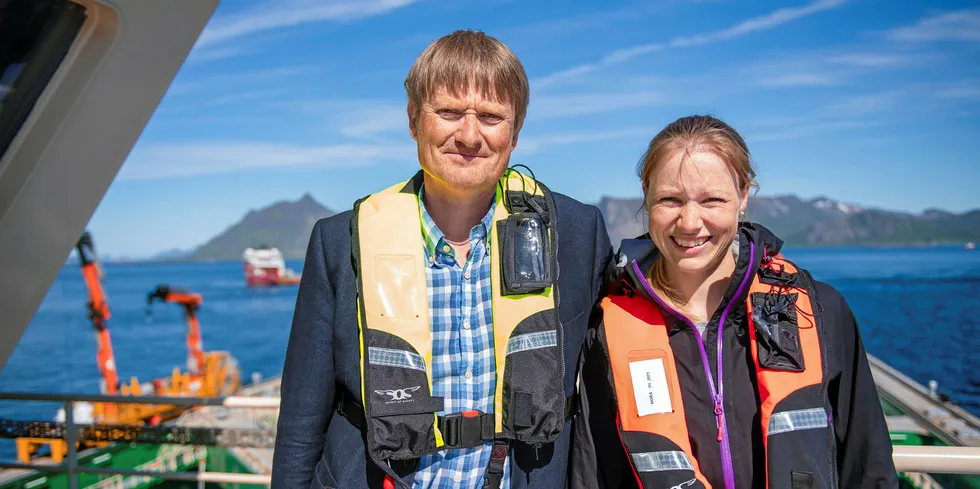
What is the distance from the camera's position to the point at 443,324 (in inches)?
64.6

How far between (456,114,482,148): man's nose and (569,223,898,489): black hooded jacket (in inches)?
21.3

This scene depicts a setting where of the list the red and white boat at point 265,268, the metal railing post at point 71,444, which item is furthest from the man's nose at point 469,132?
the red and white boat at point 265,268

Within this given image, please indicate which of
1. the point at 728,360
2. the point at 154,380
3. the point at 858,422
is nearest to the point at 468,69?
the point at 728,360

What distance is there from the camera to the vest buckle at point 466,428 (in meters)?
1.58

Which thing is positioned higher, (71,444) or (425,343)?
(425,343)

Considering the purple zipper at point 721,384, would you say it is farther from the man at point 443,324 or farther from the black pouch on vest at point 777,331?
the man at point 443,324

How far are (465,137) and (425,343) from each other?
52cm

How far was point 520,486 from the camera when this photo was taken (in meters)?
1.65

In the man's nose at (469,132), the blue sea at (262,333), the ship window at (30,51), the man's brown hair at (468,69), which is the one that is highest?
the ship window at (30,51)

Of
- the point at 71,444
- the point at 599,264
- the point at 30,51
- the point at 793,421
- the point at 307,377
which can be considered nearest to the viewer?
the point at 793,421

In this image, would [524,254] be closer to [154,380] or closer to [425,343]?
[425,343]

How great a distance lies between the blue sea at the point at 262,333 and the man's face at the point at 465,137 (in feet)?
80.4

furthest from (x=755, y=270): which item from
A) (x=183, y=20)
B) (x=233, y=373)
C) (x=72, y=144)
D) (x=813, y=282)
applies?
(x=233, y=373)

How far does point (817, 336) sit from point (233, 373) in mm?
20862
